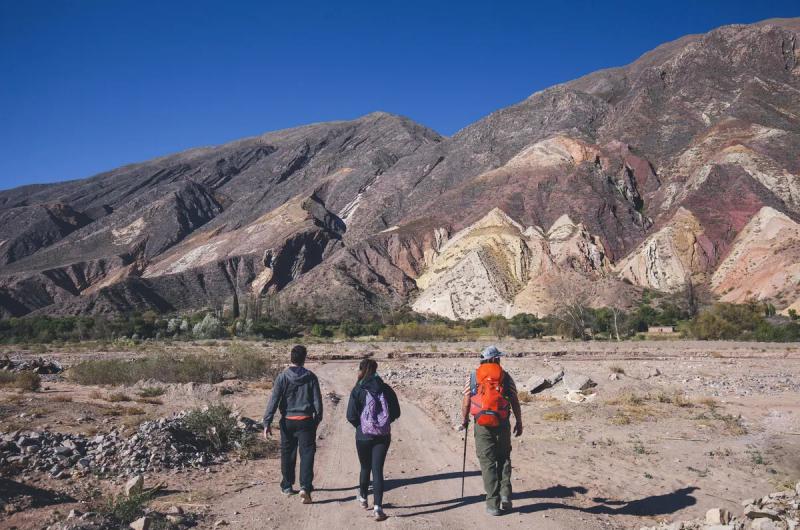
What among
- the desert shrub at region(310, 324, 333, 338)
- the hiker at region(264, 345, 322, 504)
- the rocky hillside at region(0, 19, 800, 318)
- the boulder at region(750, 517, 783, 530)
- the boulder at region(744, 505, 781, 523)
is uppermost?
the rocky hillside at region(0, 19, 800, 318)

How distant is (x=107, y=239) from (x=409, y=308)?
74.4 meters

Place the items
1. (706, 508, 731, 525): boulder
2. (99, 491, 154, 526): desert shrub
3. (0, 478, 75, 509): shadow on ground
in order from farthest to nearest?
(0, 478, 75, 509): shadow on ground < (99, 491, 154, 526): desert shrub < (706, 508, 731, 525): boulder

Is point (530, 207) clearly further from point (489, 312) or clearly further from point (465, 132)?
point (465, 132)

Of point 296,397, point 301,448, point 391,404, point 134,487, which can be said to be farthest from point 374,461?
point 134,487

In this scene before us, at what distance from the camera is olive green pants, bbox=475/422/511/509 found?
6441mm

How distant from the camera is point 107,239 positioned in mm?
112250

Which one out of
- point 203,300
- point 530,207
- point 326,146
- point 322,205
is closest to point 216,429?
point 530,207

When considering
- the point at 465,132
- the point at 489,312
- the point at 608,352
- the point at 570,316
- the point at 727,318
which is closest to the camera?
the point at 608,352

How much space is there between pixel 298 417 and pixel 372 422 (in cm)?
102

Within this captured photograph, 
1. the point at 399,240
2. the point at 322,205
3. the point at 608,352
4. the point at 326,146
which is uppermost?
the point at 326,146

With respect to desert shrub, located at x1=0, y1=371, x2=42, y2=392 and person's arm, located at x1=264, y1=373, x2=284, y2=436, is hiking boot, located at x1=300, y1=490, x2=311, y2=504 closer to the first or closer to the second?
person's arm, located at x1=264, y1=373, x2=284, y2=436

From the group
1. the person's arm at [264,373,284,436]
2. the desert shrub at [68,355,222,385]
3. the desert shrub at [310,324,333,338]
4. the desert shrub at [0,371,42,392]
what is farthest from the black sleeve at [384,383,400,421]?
the desert shrub at [310,324,333,338]

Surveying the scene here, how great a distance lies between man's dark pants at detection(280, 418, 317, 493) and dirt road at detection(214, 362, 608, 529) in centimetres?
26

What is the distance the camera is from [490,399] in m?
6.40
